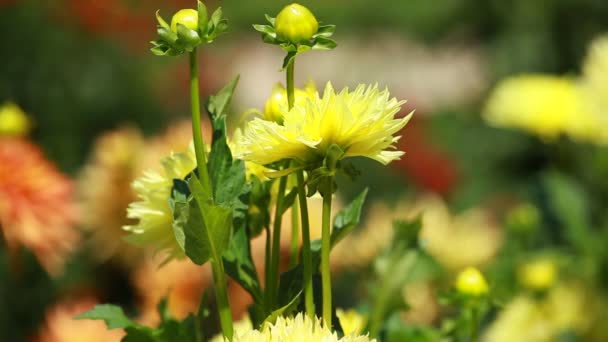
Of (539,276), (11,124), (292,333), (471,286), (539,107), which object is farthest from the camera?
(539,107)

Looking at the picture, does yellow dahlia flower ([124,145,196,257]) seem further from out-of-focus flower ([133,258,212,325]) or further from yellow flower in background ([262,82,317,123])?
out-of-focus flower ([133,258,212,325])

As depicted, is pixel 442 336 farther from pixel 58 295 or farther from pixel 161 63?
pixel 161 63

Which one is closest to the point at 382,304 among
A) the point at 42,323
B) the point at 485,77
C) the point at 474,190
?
the point at 42,323

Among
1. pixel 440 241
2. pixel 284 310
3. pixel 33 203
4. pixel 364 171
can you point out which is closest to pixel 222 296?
pixel 284 310

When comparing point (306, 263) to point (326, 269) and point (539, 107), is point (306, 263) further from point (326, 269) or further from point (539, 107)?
point (539, 107)

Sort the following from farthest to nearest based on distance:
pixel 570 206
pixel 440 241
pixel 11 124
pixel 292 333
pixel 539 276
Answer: pixel 570 206 → pixel 440 241 → pixel 11 124 → pixel 539 276 → pixel 292 333

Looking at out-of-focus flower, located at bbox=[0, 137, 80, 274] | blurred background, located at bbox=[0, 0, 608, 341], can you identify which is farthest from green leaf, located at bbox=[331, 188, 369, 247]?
out-of-focus flower, located at bbox=[0, 137, 80, 274]

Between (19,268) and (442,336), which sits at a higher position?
(442,336)
